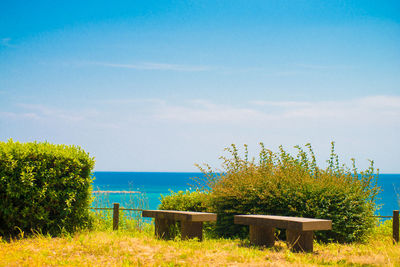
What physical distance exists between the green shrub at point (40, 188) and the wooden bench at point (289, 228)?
12.6 ft

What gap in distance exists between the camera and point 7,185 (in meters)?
8.69

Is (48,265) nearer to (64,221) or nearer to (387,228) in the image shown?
(64,221)

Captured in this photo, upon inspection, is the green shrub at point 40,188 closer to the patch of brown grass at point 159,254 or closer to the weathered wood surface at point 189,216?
the patch of brown grass at point 159,254

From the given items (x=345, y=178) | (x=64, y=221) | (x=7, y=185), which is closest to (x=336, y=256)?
(x=345, y=178)

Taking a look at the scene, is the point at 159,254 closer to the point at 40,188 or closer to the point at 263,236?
the point at 263,236

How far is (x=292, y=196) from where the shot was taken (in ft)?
32.6

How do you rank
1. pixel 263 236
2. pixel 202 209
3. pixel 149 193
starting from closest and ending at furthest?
pixel 263 236 → pixel 202 209 → pixel 149 193

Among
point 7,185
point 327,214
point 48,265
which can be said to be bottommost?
point 48,265

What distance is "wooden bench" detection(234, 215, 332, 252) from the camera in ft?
25.0

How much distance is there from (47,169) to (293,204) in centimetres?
587

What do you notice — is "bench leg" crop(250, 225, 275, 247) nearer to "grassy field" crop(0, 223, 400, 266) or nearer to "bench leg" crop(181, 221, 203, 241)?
"grassy field" crop(0, 223, 400, 266)

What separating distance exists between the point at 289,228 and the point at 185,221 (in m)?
2.38

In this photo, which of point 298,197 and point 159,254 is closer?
point 159,254

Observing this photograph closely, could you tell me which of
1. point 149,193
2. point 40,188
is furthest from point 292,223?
point 149,193
